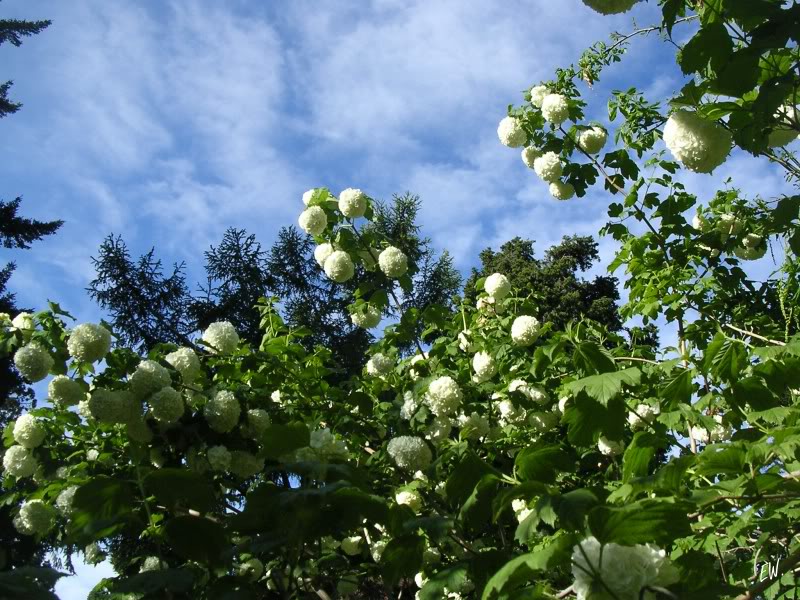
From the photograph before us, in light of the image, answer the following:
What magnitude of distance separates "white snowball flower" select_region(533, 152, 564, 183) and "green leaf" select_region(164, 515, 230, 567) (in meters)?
3.14

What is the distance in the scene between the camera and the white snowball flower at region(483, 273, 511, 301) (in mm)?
4293

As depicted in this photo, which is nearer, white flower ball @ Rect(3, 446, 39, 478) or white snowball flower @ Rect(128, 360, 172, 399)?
white snowball flower @ Rect(128, 360, 172, 399)

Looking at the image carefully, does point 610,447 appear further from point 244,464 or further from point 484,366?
point 244,464

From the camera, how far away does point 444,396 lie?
3.46 meters

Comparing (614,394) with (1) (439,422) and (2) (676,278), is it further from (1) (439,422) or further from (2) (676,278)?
(2) (676,278)

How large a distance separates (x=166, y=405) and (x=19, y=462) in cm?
180

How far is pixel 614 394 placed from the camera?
6.48ft

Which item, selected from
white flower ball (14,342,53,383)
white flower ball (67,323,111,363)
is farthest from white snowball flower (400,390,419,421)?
white flower ball (14,342,53,383)

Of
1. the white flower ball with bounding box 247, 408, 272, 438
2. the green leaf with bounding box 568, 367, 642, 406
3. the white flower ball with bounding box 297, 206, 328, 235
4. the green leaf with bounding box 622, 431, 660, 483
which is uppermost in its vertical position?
the white flower ball with bounding box 297, 206, 328, 235

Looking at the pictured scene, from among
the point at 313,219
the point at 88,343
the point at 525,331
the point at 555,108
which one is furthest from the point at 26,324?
the point at 555,108

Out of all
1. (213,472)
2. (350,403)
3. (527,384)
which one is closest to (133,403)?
(213,472)

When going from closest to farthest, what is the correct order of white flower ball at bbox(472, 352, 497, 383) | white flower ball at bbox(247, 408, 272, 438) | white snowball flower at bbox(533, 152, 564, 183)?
white flower ball at bbox(247, 408, 272, 438) → white flower ball at bbox(472, 352, 497, 383) → white snowball flower at bbox(533, 152, 564, 183)

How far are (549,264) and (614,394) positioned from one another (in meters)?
14.5

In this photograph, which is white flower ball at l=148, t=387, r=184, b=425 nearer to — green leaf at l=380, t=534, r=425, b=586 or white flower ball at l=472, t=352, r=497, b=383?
green leaf at l=380, t=534, r=425, b=586
